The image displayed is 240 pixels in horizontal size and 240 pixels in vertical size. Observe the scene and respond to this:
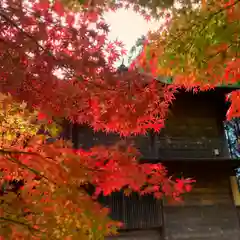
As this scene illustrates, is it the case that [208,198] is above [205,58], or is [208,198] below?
below

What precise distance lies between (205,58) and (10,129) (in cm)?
257

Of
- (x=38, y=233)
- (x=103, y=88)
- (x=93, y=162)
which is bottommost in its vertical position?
(x=38, y=233)

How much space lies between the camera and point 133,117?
4074 mm

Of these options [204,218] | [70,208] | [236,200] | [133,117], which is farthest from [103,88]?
[236,200]

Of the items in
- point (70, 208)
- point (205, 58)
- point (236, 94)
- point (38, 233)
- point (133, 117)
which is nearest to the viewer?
point (38, 233)

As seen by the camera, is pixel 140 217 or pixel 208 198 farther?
pixel 208 198

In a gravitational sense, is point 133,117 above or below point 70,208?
above

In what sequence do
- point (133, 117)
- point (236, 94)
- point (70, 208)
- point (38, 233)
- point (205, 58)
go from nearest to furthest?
point (38, 233)
point (70, 208)
point (205, 58)
point (133, 117)
point (236, 94)

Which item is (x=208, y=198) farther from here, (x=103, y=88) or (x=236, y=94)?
(x=103, y=88)

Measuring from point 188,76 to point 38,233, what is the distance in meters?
2.59

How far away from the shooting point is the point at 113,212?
848 centimetres

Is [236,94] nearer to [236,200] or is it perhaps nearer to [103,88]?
[103,88]

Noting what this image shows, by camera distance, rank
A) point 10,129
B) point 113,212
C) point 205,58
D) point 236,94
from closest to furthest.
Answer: point 205,58 → point 10,129 → point 236,94 → point 113,212

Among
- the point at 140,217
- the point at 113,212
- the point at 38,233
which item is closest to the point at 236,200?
the point at 140,217
